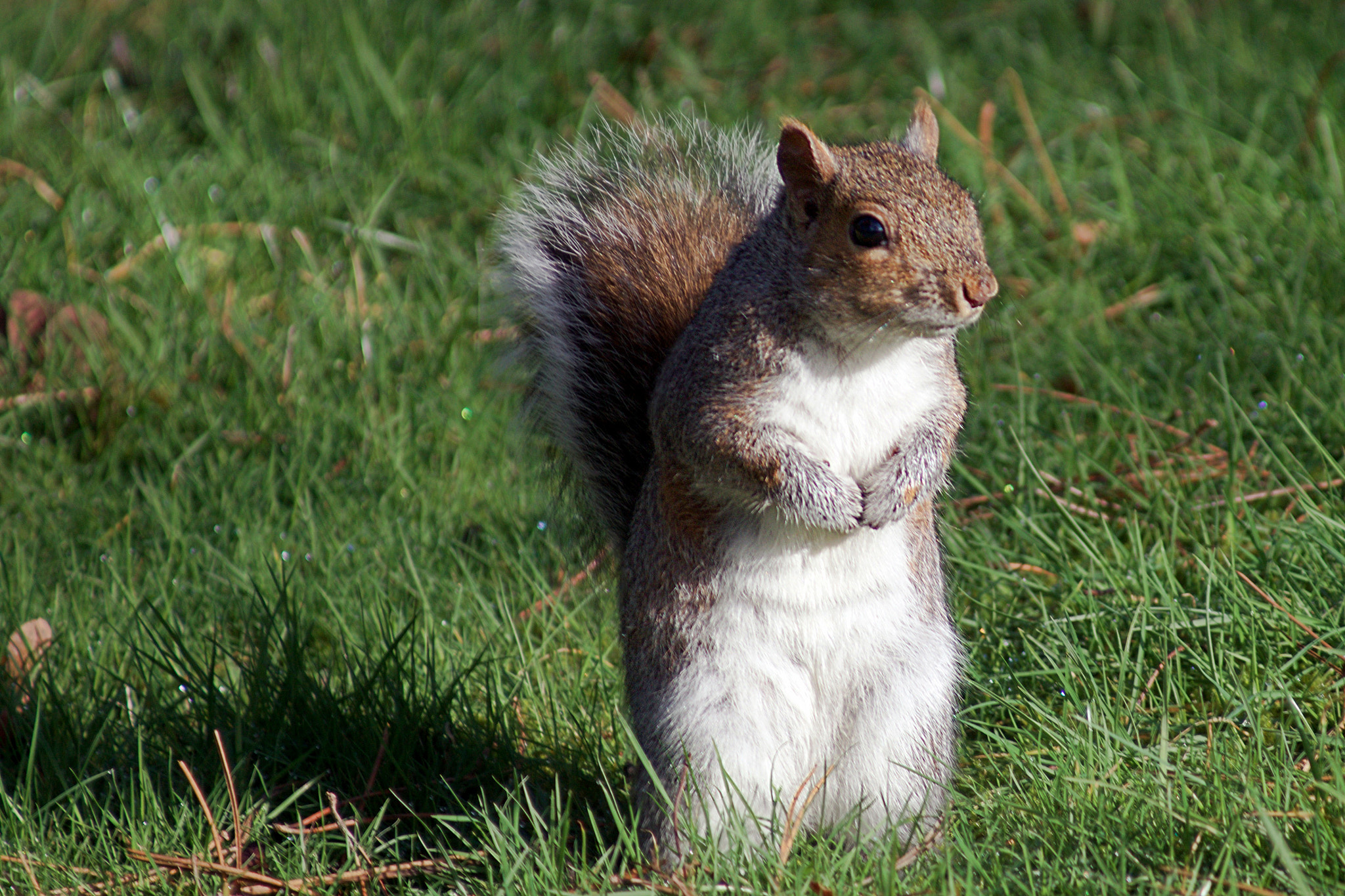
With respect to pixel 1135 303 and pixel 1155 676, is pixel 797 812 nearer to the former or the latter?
pixel 1155 676

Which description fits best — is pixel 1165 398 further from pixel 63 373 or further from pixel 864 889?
pixel 63 373

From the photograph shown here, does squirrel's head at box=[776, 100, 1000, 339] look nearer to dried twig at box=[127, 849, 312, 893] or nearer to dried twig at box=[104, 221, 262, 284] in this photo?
→ dried twig at box=[127, 849, 312, 893]

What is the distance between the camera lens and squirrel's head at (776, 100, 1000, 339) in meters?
1.67

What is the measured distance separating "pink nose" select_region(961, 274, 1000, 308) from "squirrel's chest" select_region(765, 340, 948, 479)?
14cm

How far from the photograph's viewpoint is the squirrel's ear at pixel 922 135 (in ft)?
6.32

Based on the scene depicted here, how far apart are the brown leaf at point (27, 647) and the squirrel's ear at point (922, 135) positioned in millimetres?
1704

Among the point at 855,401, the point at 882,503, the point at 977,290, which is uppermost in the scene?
the point at 977,290

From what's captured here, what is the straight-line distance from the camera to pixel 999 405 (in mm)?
2918

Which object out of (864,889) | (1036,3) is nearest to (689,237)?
(864,889)

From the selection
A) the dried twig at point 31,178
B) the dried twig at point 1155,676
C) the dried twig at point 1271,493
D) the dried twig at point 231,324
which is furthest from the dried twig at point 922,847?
the dried twig at point 31,178

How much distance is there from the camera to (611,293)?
7.29 feet

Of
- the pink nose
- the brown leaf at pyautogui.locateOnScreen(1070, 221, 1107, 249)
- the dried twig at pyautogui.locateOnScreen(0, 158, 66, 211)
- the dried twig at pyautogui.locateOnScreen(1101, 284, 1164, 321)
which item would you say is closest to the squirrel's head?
the pink nose

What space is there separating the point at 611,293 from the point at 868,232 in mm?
616

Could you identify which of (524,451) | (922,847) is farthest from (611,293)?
(922,847)
